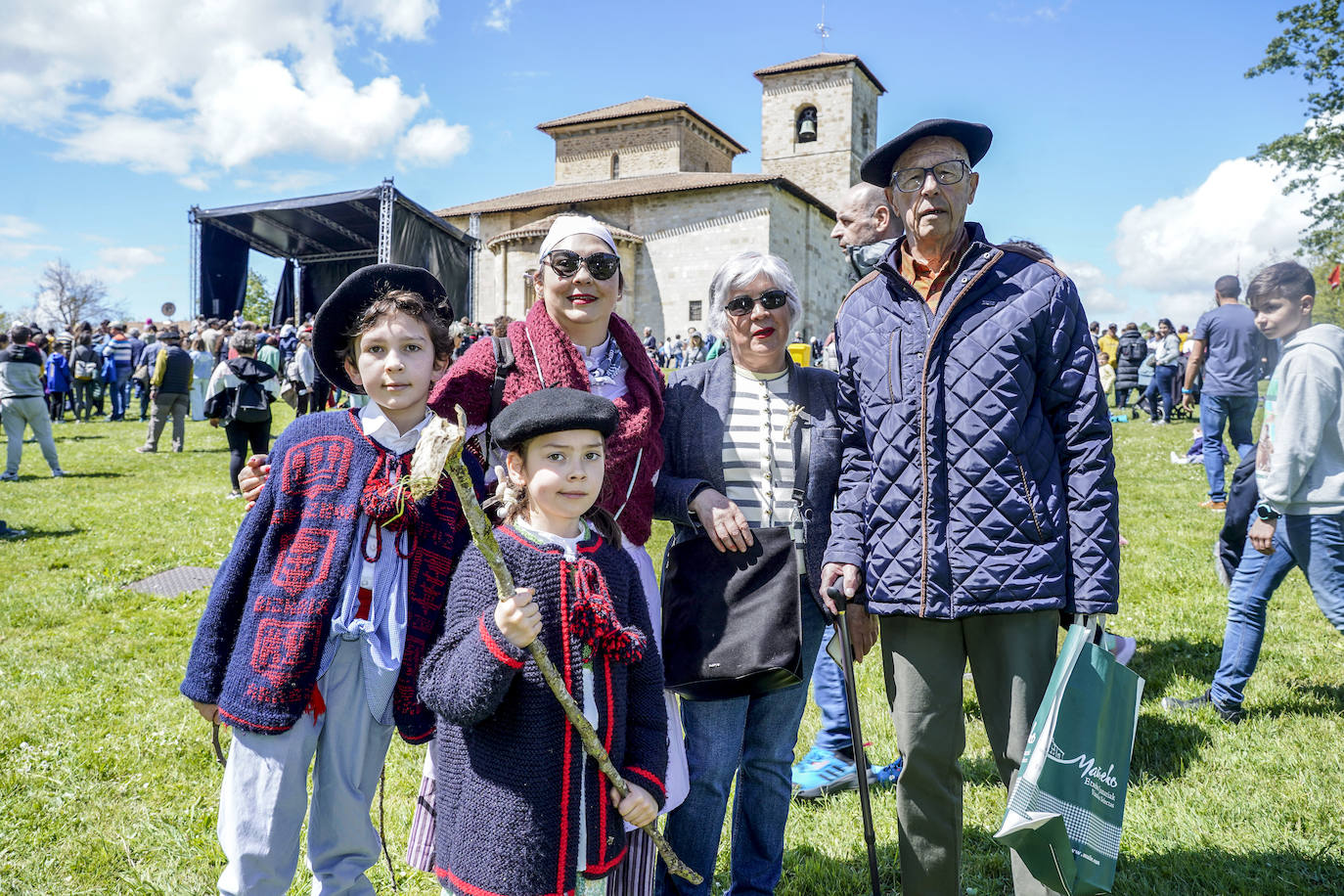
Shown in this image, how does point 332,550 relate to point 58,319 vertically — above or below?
below

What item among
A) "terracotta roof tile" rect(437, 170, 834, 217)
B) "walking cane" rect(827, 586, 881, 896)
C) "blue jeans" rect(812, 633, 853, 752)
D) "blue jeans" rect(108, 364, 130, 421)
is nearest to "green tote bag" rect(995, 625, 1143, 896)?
"walking cane" rect(827, 586, 881, 896)

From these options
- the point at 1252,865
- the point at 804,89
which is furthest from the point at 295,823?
the point at 804,89

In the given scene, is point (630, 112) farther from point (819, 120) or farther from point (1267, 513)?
point (1267, 513)

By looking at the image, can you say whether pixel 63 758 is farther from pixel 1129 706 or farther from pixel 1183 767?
pixel 1183 767

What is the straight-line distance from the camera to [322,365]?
250cm

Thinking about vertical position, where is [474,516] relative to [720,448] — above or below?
below

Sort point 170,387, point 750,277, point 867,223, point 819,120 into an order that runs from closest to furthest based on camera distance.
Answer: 1. point 750,277
2. point 867,223
3. point 170,387
4. point 819,120

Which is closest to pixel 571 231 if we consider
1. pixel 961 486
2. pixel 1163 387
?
pixel 961 486

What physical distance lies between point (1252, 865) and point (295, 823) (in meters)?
3.24

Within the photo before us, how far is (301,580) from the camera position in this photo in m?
2.13

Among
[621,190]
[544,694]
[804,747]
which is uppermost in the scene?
[621,190]

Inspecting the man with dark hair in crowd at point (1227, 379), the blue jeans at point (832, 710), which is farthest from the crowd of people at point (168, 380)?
the man with dark hair in crowd at point (1227, 379)

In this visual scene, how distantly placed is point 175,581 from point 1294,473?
783 centimetres

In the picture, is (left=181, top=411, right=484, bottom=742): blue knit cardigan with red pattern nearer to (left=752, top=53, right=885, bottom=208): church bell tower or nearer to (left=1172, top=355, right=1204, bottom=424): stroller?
(left=1172, top=355, right=1204, bottom=424): stroller
